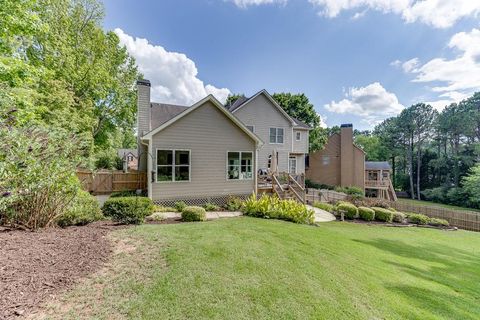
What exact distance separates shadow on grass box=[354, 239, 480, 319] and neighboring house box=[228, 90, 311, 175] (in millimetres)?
12333

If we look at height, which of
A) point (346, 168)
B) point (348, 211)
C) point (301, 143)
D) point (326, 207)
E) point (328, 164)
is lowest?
point (326, 207)

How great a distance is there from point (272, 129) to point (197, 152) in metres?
10.9

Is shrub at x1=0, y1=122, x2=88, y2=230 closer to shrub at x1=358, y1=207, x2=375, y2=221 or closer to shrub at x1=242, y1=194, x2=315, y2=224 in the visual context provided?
shrub at x1=242, y1=194, x2=315, y2=224

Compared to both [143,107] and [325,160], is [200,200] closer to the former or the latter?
[143,107]

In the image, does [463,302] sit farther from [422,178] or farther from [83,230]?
[422,178]

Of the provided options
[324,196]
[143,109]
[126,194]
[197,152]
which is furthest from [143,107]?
[324,196]

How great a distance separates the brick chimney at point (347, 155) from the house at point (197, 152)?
1937 cm

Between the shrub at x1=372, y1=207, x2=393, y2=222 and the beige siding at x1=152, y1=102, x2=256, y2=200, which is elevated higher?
the beige siding at x1=152, y1=102, x2=256, y2=200

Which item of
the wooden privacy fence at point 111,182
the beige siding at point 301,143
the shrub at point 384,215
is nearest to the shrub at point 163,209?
the wooden privacy fence at point 111,182

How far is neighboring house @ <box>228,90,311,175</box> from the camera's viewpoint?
1955cm

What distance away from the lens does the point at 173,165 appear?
11.2 meters

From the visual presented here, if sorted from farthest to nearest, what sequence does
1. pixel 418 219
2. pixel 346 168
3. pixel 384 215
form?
pixel 346 168
pixel 418 219
pixel 384 215

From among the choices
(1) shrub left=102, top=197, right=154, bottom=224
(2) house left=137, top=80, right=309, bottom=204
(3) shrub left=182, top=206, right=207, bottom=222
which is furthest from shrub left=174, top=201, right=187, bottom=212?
(1) shrub left=102, top=197, right=154, bottom=224

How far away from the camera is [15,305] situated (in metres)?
2.73
